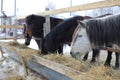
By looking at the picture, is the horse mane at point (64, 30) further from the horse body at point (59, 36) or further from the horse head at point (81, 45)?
the horse head at point (81, 45)

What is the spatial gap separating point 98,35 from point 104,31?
123mm

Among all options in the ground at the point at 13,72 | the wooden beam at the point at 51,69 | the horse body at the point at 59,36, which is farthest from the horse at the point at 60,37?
the ground at the point at 13,72

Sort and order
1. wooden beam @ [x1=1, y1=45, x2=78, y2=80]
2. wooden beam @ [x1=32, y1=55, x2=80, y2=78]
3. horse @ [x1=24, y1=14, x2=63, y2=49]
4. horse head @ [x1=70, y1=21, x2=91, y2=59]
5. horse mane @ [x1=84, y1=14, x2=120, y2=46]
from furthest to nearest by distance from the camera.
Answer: horse @ [x1=24, y1=14, x2=63, y2=49] < horse head @ [x1=70, y1=21, x2=91, y2=59] < horse mane @ [x1=84, y1=14, x2=120, y2=46] < wooden beam @ [x1=1, y1=45, x2=78, y2=80] < wooden beam @ [x1=32, y1=55, x2=80, y2=78]

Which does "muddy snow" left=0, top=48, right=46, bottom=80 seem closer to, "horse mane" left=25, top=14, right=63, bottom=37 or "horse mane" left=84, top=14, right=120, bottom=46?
"horse mane" left=25, top=14, right=63, bottom=37

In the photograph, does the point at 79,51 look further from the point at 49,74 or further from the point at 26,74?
the point at 26,74

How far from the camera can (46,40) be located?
16.1 ft

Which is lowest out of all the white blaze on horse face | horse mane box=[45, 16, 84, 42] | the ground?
the ground

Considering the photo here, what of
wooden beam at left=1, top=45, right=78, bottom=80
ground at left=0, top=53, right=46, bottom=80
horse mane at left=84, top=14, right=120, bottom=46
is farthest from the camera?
ground at left=0, top=53, right=46, bottom=80

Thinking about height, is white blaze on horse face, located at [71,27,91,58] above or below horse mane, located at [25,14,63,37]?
below

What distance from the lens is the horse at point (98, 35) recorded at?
3.89 metres

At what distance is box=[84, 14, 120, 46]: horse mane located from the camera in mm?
3881

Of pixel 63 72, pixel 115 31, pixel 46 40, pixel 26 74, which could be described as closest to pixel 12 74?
pixel 26 74

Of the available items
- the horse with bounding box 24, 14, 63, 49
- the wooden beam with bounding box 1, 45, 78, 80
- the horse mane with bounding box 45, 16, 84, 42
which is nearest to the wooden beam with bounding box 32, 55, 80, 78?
the wooden beam with bounding box 1, 45, 78, 80

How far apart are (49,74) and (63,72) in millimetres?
791
